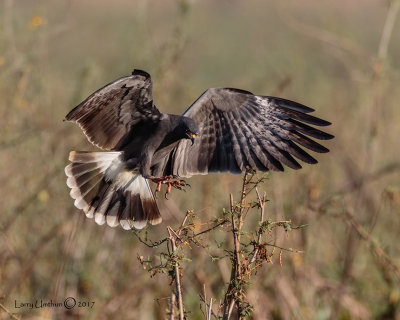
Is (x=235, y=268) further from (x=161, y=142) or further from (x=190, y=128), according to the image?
(x=161, y=142)

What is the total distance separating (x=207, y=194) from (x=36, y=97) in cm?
178

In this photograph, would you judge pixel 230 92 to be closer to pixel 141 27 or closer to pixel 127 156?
pixel 127 156

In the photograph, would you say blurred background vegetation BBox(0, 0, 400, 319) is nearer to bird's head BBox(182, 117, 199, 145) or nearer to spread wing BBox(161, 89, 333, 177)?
spread wing BBox(161, 89, 333, 177)

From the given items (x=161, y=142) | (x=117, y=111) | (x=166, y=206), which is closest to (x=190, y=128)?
(x=161, y=142)

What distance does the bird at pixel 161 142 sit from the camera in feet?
18.3

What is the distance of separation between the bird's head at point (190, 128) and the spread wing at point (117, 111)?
30cm

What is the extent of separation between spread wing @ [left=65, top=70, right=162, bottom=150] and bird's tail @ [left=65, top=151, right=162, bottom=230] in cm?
20

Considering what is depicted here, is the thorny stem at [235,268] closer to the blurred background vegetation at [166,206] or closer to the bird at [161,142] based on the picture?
the bird at [161,142]

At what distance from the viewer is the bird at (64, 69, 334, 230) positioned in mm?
5574

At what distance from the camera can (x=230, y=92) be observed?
595 centimetres

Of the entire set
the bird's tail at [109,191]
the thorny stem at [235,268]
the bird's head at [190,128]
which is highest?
the bird's head at [190,128]

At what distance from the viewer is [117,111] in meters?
5.77

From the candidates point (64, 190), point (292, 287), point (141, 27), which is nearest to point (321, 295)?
point (292, 287)

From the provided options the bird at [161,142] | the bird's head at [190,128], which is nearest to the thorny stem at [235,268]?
the bird at [161,142]
